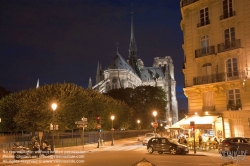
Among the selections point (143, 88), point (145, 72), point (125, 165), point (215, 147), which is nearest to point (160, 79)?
point (145, 72)

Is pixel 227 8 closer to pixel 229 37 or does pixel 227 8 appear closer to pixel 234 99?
pixel 229 37

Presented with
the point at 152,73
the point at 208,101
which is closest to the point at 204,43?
the point at 208,101

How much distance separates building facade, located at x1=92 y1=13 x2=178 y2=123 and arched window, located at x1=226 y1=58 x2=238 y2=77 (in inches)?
3502

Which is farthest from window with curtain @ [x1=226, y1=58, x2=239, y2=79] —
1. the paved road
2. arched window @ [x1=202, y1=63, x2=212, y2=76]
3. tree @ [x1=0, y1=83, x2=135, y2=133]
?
tree @ [x1=0, y1=83, x2=135, y2=133]

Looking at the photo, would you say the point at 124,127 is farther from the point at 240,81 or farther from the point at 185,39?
the point at 240,81

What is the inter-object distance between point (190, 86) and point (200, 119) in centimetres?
420

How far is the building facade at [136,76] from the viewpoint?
4783 inches

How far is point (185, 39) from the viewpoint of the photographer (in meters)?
33.2

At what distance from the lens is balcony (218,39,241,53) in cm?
2823

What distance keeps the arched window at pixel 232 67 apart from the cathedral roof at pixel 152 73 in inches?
4927

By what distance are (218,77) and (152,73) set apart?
129765mm

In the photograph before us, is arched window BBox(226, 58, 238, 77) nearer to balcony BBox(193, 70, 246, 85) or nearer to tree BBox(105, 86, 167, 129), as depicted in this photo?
balcony BBox(193, 70, 246, 85)

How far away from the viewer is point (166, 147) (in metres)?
25.2

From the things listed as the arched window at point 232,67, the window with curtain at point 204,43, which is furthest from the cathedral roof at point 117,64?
the arched window at point 232,67
